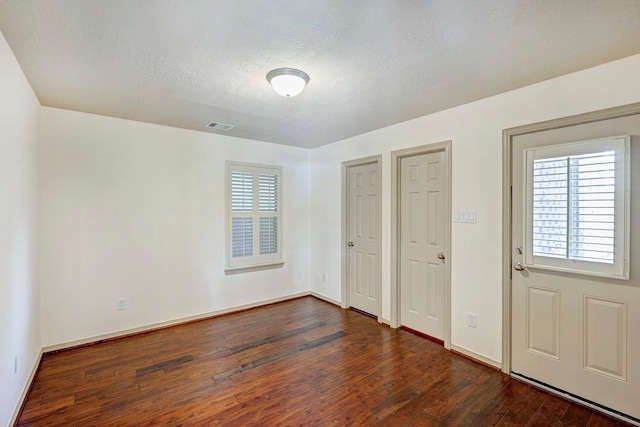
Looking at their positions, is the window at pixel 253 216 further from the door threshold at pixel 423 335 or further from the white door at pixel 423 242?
the door threshold at pixel 423 335

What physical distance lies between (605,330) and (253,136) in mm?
4056

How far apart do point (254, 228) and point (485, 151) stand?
10.1 ft

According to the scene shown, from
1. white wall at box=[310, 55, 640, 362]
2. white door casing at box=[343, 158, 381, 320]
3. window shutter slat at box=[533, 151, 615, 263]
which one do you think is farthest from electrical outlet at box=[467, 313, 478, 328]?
white door casing at box=[343, 158, 381, 320]

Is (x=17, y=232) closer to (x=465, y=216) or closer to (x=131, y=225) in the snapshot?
(x=131, y=225)

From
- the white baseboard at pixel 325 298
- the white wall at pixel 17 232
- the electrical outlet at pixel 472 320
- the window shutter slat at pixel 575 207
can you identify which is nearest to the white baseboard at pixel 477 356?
the electrical outlet at pixel 472 320

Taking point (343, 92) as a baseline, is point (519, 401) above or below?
below

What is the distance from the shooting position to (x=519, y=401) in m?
2.23

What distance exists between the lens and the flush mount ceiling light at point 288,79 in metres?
2.17

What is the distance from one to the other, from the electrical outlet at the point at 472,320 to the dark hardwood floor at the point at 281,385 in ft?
1.14

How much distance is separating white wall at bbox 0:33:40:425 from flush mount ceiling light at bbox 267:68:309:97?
5.18 ft

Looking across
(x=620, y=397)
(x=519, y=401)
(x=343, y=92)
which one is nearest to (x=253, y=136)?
(x=343, y=92)

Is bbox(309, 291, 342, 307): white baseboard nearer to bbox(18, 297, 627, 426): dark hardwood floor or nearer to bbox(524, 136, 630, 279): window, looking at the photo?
bbox(18, 297, 627, 426): dark hardwood floor

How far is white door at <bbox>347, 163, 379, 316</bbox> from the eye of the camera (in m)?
3.94

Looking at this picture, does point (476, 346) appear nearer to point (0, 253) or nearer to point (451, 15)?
point (451, 15)
